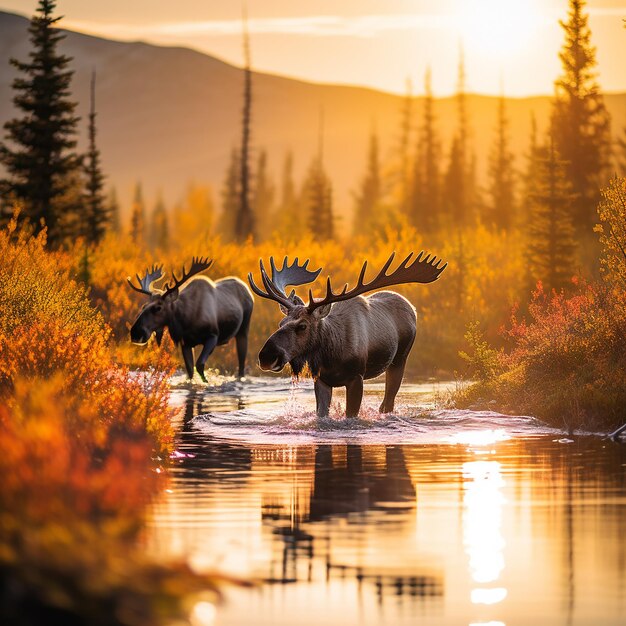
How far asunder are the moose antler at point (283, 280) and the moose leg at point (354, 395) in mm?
1178

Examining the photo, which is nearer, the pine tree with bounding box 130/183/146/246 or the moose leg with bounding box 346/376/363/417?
the moose leg with bounding box 346/376/363/417

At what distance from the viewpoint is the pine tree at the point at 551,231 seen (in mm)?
38844

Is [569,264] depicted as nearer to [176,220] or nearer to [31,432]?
[31,432]

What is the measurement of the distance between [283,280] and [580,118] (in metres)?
35.0

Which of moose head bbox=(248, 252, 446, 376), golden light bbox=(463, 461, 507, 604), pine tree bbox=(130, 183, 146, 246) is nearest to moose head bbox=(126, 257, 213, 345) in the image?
moose head bbox=(248, 252, 446, 376)

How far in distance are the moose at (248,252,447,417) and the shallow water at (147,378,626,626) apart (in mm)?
635

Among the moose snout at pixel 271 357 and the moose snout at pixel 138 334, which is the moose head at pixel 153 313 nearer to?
the moose snout at pixel 138 334

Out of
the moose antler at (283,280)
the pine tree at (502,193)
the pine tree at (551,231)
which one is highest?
the pine tree at (502,193)

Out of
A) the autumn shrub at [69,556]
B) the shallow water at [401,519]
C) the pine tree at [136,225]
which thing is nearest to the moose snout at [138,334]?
the shallow water at [401,519]

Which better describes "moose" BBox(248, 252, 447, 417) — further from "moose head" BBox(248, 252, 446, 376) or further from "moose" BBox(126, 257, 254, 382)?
"moose" BBox(126, 257, 254, 382)

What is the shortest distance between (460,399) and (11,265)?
6.52 metres

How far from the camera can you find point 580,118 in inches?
2068

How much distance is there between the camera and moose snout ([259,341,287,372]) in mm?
17125

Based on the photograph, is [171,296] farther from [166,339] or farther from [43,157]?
[43,157]
